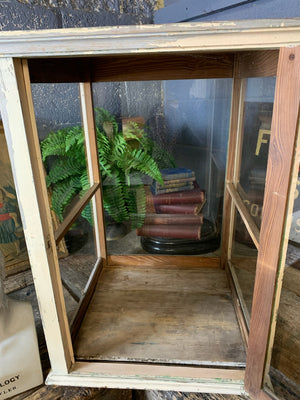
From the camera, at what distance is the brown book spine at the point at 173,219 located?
1.37 m

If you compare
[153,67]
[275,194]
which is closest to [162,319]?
[275,194]

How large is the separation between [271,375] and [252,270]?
283 mm

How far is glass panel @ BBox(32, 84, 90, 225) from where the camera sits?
1.18 m

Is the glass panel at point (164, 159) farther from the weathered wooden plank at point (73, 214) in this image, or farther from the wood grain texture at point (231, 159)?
the weathered wooden plank at point (73, 214)

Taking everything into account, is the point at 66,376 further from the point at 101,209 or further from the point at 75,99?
the point at 75,99

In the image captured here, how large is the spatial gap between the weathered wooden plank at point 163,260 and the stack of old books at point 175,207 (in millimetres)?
105

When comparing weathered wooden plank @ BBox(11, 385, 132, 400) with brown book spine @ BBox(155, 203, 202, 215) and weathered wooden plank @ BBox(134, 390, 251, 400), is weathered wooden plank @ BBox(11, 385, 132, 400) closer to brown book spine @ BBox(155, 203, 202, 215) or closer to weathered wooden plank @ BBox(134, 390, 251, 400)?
weathered wooden plank @ BBox(134, 390, 251, 400)

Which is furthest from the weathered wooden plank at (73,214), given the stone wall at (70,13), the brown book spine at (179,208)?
the stone wall at (70,13)

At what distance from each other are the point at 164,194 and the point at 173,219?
136mm

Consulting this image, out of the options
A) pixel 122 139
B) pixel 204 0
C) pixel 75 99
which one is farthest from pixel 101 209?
pixel 204 0

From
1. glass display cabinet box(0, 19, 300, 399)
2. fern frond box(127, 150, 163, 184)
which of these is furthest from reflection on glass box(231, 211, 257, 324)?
fern frond box(127, 150, 163, 184)

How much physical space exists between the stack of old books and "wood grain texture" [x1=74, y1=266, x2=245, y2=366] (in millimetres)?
188

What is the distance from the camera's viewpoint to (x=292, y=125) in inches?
22.3

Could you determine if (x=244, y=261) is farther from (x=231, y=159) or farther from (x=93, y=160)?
(x=93, y=160)
